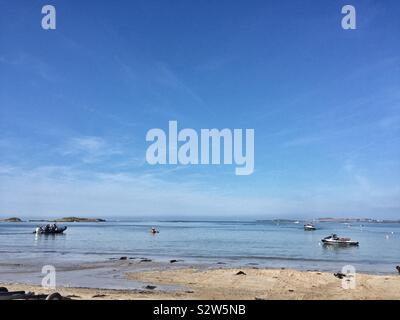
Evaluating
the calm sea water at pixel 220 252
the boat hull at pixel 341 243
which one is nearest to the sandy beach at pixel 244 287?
the calm sea water at pixel 220 252

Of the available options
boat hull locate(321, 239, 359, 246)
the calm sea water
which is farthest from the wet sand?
boat hull locate(321, 239, 359, 246)

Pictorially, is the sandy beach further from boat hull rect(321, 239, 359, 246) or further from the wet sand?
boat hull rect(321, 239, 359, 246)

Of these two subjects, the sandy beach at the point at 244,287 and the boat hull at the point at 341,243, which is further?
the boat hull at the point at 341,243

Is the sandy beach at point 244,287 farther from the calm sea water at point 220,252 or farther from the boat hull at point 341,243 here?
the boat hull at point 341,243

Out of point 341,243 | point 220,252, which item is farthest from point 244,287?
point 341,243

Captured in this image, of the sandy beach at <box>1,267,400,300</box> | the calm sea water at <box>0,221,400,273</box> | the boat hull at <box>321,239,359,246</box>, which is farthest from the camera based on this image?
the boat hull at <box>321,239,359,246</box>

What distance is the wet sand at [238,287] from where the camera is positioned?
19297 millimetres

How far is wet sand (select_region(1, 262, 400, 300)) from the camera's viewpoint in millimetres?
19297

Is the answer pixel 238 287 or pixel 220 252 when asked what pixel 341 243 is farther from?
pixel 238 287

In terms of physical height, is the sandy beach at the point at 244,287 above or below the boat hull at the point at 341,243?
above

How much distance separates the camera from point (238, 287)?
23.0 meters
